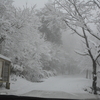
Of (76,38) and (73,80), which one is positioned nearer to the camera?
(73,80)

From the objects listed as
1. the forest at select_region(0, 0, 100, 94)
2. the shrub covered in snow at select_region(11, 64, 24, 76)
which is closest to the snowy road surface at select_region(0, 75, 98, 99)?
the forest at select_region(0, 0, 100, 94)

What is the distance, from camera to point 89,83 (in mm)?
6059

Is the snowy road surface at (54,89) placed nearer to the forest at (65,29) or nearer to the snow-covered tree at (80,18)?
the forest at (65,29)

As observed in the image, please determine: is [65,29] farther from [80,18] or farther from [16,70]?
[16,70]

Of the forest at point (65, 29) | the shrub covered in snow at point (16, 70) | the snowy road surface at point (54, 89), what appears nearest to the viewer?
the snowy road surface at point (54, 89)

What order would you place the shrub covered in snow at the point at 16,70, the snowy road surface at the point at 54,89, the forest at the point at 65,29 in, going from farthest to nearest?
1. the shrub covered in snow at the point at 16,70
2. the forest at the point at 65,29
3. the snowy road surface at the point at 54,89

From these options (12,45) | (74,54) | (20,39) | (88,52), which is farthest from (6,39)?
(88,52)

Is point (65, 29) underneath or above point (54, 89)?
above

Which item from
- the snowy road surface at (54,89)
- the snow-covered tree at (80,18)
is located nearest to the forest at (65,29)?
the snow-covered tree at (80,18)

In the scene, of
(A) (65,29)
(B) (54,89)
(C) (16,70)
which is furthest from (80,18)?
(C) (16,70)

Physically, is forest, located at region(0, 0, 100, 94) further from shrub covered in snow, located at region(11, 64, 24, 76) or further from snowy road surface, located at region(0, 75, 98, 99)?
snowy road surface, located at region(0, 75, 98, 99)

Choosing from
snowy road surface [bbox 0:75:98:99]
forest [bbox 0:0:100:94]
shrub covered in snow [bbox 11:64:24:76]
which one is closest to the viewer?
snowy road surface [bbox 0:75:98:99]

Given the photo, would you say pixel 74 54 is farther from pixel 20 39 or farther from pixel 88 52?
pixel 20 39

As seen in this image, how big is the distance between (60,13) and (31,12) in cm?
207
